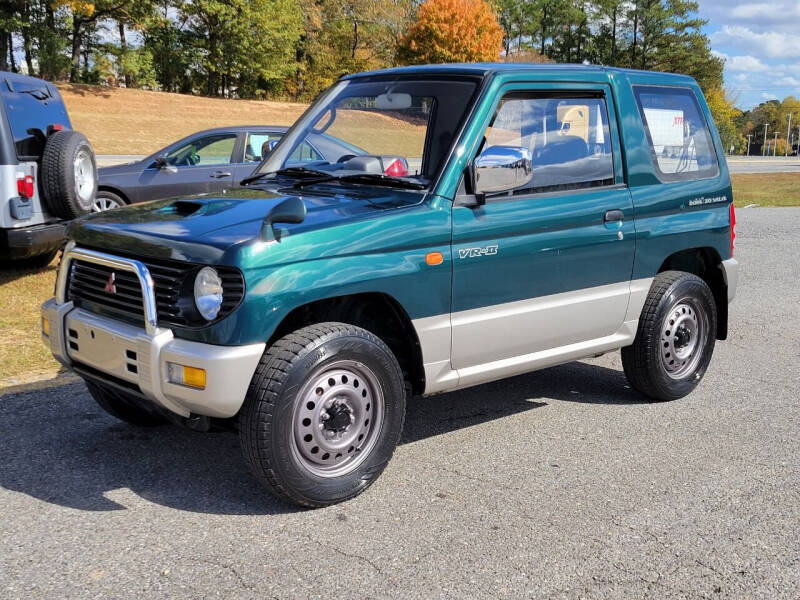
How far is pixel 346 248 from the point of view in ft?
12.7

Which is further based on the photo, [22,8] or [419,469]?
[22,8]

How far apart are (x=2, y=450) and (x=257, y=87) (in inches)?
2379

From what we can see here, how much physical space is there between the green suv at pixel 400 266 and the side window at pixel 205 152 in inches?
250

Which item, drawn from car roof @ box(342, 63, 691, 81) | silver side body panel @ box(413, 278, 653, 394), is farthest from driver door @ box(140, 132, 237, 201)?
silver side body panel @ box(413, 278, 653, 394)

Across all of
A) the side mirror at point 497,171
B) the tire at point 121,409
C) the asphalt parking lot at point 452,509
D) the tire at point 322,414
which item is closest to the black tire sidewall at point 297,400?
the tire at point 322,414

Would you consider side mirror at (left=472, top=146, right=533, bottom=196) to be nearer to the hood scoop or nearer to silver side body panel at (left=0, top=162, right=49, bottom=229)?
the hood scoop

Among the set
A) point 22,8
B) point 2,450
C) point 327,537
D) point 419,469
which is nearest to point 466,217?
point 419,469

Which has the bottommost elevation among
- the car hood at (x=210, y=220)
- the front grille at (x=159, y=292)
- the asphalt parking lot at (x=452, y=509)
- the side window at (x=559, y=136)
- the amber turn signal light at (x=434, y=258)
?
the asphalt parking lot at (x=452, y=509)

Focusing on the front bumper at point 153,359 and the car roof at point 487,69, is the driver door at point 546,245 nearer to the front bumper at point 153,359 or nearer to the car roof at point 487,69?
the car roof at point 487,69

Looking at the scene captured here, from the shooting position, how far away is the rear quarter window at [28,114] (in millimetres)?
8195

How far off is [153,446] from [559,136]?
283cm

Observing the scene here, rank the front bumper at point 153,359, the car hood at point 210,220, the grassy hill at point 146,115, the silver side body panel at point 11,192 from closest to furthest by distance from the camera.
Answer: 1. the front bumper at point 153,359
2. the car hood at point 210,220
3. the silver side body panel at point 11,192
4. the grassy hill at point 146,115

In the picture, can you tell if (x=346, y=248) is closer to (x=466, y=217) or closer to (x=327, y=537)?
(x=466, y=217)

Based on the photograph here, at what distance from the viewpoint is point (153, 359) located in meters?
3.65
